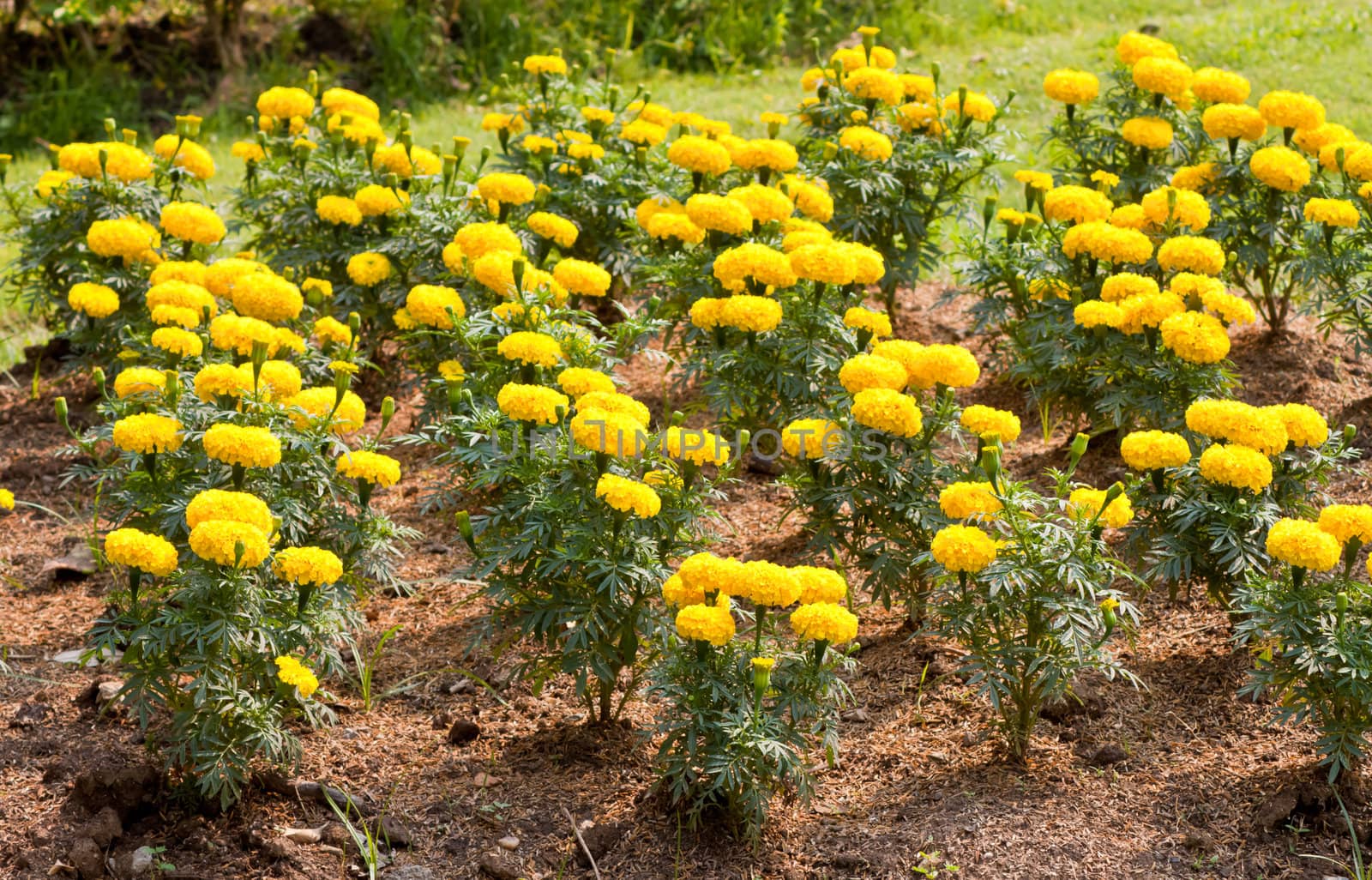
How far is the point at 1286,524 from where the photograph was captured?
3.51m

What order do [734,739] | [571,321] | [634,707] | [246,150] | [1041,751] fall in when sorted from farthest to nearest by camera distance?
[246,150] → [571,321] → [634,707] → [1041,751] → [734,739]

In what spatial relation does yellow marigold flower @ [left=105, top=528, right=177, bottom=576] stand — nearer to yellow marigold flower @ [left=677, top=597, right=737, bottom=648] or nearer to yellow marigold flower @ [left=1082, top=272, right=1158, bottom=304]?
yellow marigold flower @ [left=677, top=597, right=737, bottom=648]

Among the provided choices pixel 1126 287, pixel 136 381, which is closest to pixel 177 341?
pixel 136 381

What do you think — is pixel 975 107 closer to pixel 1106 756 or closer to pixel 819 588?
pixel 1106 756

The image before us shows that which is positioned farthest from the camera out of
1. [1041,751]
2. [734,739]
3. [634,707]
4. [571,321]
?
[571,321]

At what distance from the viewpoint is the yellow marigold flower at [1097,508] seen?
356 cm

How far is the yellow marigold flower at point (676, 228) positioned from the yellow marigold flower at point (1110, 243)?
1.28 metres

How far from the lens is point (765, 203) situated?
4988mm

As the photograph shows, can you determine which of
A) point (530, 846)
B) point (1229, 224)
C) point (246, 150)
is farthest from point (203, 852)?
→ point (1229, 224)

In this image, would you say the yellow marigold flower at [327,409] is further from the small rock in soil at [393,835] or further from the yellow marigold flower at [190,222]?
the yellow marigold flower at [190,222]

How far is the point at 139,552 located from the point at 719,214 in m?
2.27

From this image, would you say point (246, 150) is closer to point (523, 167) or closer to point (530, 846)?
point (523, 167)

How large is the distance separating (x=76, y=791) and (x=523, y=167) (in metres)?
3.20

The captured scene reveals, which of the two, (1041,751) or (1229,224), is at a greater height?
(1229,224)
